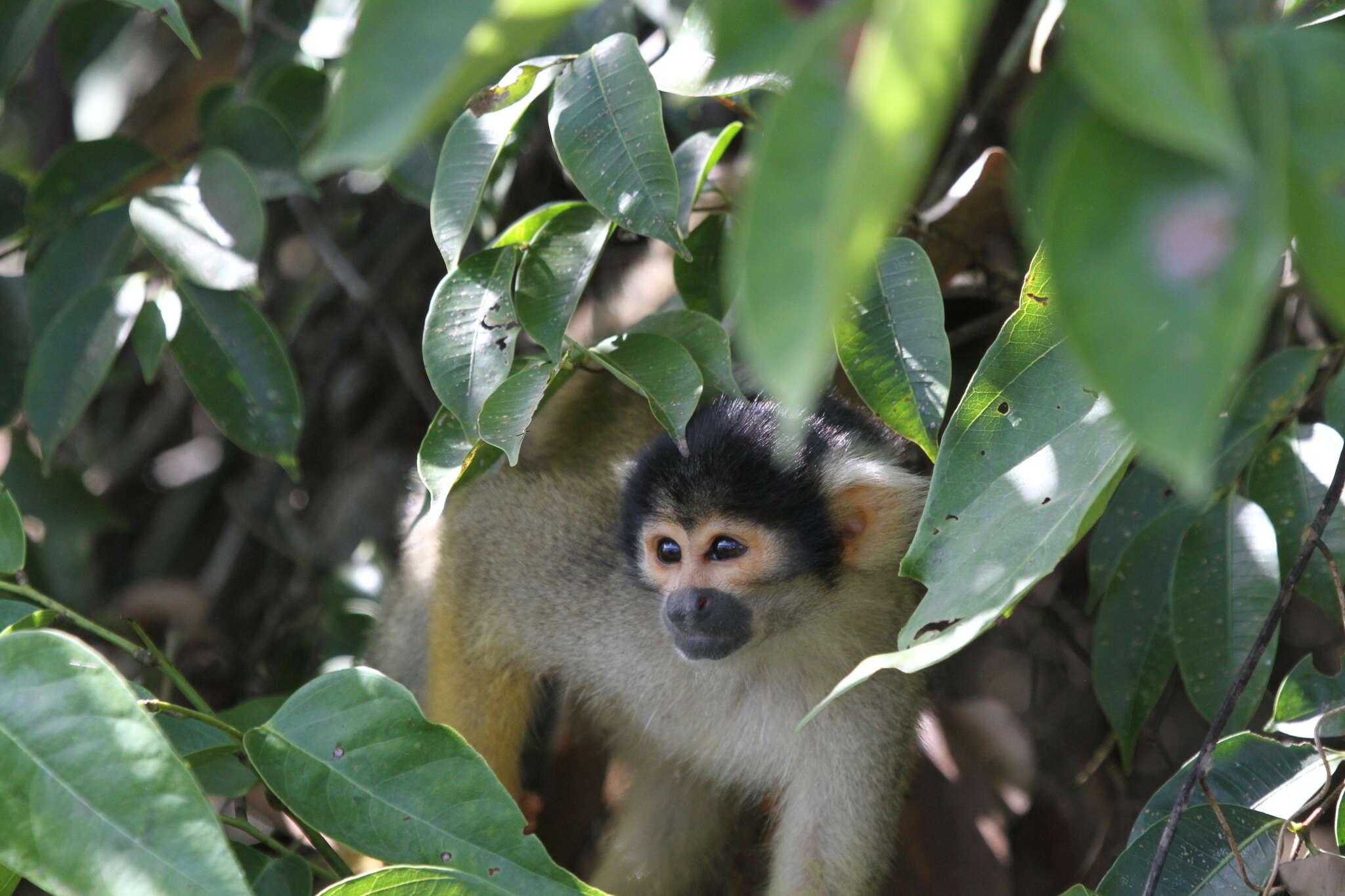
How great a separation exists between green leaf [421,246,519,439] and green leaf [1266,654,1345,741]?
1.14 metres

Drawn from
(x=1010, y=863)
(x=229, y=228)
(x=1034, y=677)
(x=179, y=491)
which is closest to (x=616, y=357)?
(x=229, y=228)

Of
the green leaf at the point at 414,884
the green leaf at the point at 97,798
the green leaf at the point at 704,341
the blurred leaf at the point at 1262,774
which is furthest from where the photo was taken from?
the green leaf at the point at 704,341

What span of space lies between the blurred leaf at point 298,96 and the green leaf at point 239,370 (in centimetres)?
48

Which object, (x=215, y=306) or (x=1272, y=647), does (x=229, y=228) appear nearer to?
(x=215, y=306)

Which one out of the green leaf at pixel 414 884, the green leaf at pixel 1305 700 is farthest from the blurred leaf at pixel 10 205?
the green leaf at pixel 1305 700

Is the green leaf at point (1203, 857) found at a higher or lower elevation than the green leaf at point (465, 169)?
lower

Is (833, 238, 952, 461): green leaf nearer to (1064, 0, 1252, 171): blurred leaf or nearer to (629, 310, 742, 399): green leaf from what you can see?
(629, 310, 742, 399): green leaf

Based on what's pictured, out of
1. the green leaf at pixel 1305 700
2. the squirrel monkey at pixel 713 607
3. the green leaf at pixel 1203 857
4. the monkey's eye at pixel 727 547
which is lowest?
the squirrel monkey at pixel 713 607

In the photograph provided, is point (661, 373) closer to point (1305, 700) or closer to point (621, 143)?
point (621, 143)

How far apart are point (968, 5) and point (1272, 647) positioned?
1.43 meters

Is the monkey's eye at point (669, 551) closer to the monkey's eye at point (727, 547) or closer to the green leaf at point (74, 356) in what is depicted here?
the monkey's eye at point (727, 547)

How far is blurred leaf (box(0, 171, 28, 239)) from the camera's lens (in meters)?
2.26

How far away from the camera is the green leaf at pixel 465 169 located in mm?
1411

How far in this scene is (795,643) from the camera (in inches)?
86.8
